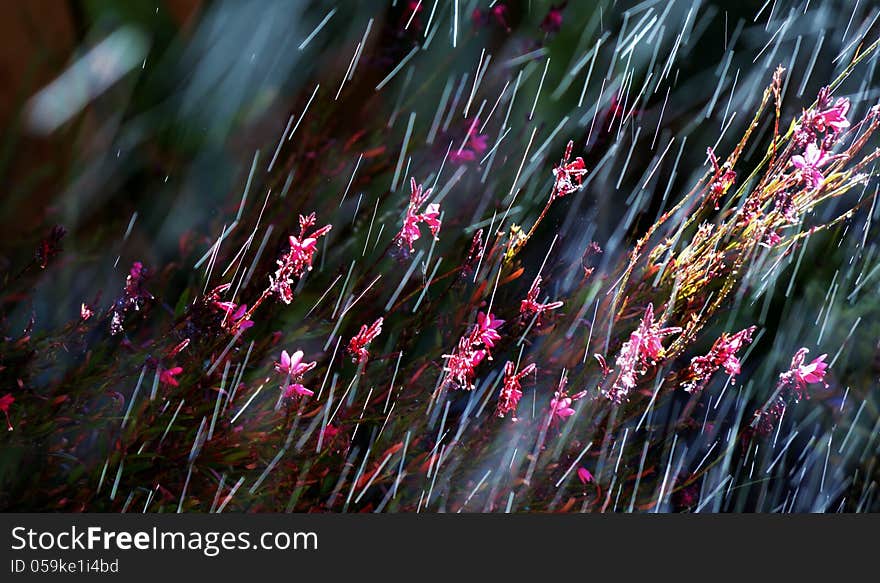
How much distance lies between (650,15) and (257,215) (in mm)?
695

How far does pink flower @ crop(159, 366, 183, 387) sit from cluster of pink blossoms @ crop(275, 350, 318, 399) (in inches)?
4.9

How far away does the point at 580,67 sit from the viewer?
50.3 inches

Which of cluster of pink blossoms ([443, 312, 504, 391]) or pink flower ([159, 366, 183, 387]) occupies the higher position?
pink flower ([159, 366, 183, 387])

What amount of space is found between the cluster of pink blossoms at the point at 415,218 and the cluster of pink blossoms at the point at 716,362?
0.46m

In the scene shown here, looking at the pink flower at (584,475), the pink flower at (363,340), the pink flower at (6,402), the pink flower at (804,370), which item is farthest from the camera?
the pink flower at (804,370)

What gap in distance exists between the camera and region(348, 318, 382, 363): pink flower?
1100mm

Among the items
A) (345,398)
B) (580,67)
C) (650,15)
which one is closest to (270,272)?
(345,398)

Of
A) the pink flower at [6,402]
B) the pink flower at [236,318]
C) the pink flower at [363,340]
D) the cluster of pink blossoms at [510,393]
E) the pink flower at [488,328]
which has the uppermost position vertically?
the pink flower at [236,318]

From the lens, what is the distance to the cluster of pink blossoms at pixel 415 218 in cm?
115

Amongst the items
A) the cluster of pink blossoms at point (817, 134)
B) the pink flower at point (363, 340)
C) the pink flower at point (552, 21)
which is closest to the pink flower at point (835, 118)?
the cluster of pink blossoms at point (817, 134)

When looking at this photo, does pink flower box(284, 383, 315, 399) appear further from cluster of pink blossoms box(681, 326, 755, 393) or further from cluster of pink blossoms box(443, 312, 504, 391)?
cluster of pink blossoms box(681, 326, 755, 393)

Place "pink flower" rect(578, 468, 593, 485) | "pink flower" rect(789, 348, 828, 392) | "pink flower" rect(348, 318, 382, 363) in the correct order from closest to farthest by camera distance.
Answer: "pink flower" rect(348, 318, 382, 363) < "pink flower" rect(578, 468, 593, 485) < "pink flower" rect(789, 348, 828, 392)

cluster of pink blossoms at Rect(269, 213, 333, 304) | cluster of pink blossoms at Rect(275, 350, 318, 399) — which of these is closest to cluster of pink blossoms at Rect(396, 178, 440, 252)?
cluster of pink blossoms at Rect(269, 213, 333, 304)

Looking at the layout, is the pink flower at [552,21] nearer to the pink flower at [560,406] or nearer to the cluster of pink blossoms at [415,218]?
the cluster of pink blossoms at [415,218]
